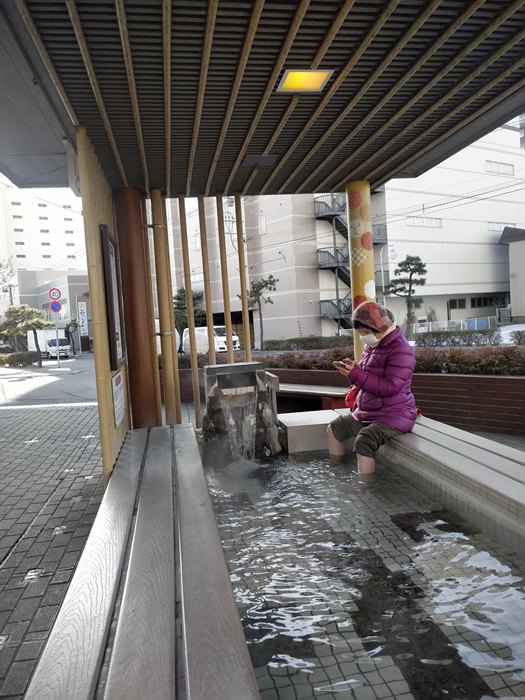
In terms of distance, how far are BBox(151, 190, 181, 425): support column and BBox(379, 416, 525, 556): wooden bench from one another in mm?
2900

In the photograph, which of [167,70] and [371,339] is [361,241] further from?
[167,70]

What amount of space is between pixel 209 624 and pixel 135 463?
2.70 meters

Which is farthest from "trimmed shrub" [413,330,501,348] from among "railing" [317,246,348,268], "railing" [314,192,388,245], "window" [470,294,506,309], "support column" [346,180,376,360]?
"window" [470,294,506,309]

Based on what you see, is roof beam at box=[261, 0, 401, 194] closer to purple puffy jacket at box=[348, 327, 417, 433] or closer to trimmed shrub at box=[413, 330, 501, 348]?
purple puffy jacket at box=[348, 327, 417, 433]

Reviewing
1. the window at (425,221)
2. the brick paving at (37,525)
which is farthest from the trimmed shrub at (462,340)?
the window at (425,221)

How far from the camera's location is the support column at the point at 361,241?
6973mm

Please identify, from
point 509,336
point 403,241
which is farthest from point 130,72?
point 403,241

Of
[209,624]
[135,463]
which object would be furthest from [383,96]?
[209,624]

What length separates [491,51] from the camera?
3891 mm

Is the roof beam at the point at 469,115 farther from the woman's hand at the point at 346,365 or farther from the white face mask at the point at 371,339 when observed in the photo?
the woman's hand at the point at 346,365

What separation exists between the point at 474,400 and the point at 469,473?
349 centimetres

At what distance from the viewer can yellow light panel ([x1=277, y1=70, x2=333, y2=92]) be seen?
3939 mm

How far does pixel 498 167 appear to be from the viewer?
37969 mm

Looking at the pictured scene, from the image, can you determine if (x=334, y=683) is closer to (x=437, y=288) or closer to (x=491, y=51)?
(x=491, y=51)
